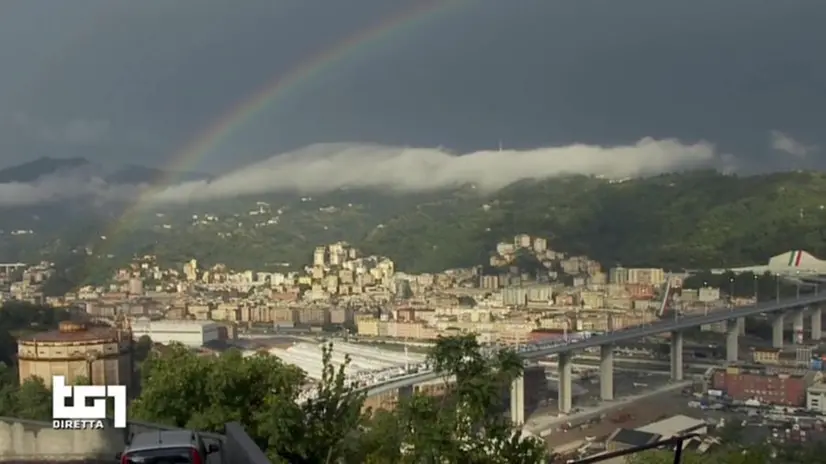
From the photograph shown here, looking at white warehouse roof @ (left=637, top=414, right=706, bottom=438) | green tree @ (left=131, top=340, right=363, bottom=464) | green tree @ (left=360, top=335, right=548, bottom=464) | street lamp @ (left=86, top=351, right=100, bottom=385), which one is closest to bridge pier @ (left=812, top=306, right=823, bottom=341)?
white warehouse roof @ (left=637, top=414, right=706, bottom=438)

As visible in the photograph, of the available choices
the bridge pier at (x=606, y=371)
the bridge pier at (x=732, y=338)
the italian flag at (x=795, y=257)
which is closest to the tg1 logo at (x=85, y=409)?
the bridge pier at (x=606, y=371)

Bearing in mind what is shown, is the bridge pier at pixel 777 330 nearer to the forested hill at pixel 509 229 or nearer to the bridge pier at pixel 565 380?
the forested hill at pixel 509 229

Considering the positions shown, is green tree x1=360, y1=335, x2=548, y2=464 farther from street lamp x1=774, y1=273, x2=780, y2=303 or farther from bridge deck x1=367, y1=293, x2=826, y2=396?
street lamp x1=774, y1=273, x2=780, y2=303

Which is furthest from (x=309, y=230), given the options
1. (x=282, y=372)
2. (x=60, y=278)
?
(x=282, y=372)

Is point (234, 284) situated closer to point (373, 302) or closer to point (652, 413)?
point (373, 302)

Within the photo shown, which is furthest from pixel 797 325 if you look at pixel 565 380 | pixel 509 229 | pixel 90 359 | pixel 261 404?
pixel 261 404
